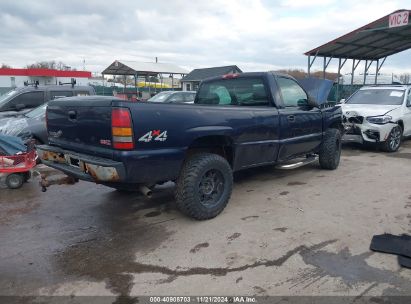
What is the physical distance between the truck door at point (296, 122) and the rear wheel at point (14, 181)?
14.2ft

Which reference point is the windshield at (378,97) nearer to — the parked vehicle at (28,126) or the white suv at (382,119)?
the white suv at (382,119)

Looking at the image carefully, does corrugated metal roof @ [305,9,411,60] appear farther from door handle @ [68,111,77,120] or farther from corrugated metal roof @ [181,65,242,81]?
corrugated metal roof @ [181,65,242,81]

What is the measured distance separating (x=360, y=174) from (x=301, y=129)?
179cm

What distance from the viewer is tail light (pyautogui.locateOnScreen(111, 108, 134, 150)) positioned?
364cm

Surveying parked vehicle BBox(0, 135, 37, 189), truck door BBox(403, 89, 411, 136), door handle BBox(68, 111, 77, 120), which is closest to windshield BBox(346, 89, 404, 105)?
truck door BBox(403, 89, 411, 136)

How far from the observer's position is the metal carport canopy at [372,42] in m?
14.3

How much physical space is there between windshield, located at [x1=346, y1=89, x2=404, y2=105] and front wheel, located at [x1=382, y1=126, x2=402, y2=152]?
2.77ft

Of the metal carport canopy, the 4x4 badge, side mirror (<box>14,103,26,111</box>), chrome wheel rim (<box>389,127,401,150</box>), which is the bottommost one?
chrome wheel rim (<box>389,127,401,150</box>)

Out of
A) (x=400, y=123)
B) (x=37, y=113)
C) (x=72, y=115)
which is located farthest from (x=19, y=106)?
(x=400, y=123)

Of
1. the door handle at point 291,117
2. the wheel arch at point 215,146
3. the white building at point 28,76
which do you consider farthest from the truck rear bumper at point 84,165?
the white building at point 28,76

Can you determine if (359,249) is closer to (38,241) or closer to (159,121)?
(159,121)

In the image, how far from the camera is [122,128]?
365 centimetres

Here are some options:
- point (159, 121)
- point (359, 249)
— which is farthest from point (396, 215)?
point (159, 121)

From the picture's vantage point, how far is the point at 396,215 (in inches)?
185
